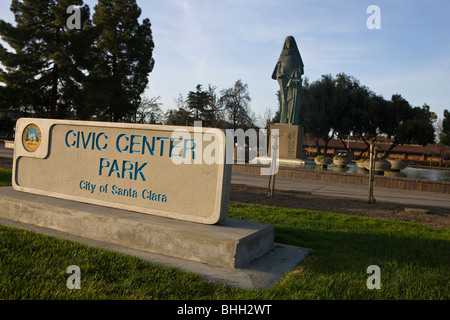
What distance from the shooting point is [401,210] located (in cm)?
769

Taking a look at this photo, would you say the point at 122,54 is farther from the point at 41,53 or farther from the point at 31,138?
the point at 31,138

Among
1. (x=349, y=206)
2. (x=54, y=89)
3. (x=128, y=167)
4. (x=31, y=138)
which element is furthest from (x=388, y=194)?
(x=54, y=89)

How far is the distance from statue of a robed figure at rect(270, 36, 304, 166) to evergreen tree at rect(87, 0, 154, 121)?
48.7 feet

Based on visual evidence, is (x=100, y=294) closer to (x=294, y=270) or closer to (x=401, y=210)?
(x=294, y=270)

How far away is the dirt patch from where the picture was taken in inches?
269

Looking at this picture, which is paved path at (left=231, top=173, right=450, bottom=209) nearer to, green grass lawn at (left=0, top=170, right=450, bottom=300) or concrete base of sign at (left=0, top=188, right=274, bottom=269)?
green grass lawn at (left=0, top=170, right=450, bottom=300)

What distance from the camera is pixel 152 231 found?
3695 mm

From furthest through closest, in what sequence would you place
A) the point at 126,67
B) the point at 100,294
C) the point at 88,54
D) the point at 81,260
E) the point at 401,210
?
the point at 126,67, the point at 88,54, the point at 401,210, the point at 81,260, the point at 100,294

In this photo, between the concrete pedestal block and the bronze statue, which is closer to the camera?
the concrete pedestal block

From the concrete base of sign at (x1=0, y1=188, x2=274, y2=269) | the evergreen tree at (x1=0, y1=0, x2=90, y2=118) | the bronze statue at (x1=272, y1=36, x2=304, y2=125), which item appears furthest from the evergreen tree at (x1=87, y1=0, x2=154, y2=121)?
the concrete base of sign at (x1=0, y1=188, x2=274, y2=269)

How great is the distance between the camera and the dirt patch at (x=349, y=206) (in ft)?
22.4

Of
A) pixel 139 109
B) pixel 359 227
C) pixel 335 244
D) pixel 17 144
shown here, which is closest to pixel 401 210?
pixel 359 227

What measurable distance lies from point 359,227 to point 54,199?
458 centimetres

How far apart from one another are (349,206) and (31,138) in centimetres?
646
